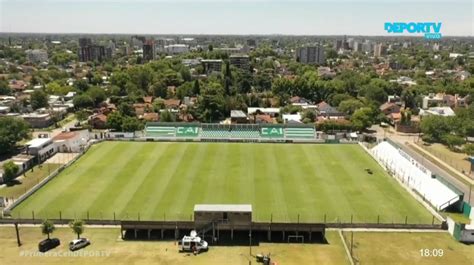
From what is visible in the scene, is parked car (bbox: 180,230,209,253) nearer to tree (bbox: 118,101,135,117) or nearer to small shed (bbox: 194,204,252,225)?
small shed (bbox: 194,204,252,225)

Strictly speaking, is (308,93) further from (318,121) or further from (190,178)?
(190,178)

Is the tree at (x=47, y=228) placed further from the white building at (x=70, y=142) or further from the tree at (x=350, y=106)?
the tree at (x=350, y=106)

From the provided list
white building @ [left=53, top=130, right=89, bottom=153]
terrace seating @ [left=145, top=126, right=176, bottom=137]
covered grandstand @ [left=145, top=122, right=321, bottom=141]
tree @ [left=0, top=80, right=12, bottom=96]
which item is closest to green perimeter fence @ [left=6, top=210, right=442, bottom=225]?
white building @ [left=53, top=130, right=89, bottom=153]

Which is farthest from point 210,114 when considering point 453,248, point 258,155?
point 453,248

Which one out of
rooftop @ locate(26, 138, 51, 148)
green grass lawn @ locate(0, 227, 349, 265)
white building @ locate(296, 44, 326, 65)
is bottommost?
green grass lawn @ locate(0, 227, 349, 265)

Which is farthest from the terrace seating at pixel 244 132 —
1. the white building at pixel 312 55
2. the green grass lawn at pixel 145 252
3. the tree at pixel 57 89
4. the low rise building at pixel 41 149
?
the white building at pixel 312 55

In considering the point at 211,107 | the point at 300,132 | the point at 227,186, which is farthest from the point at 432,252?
the point at 211,107
